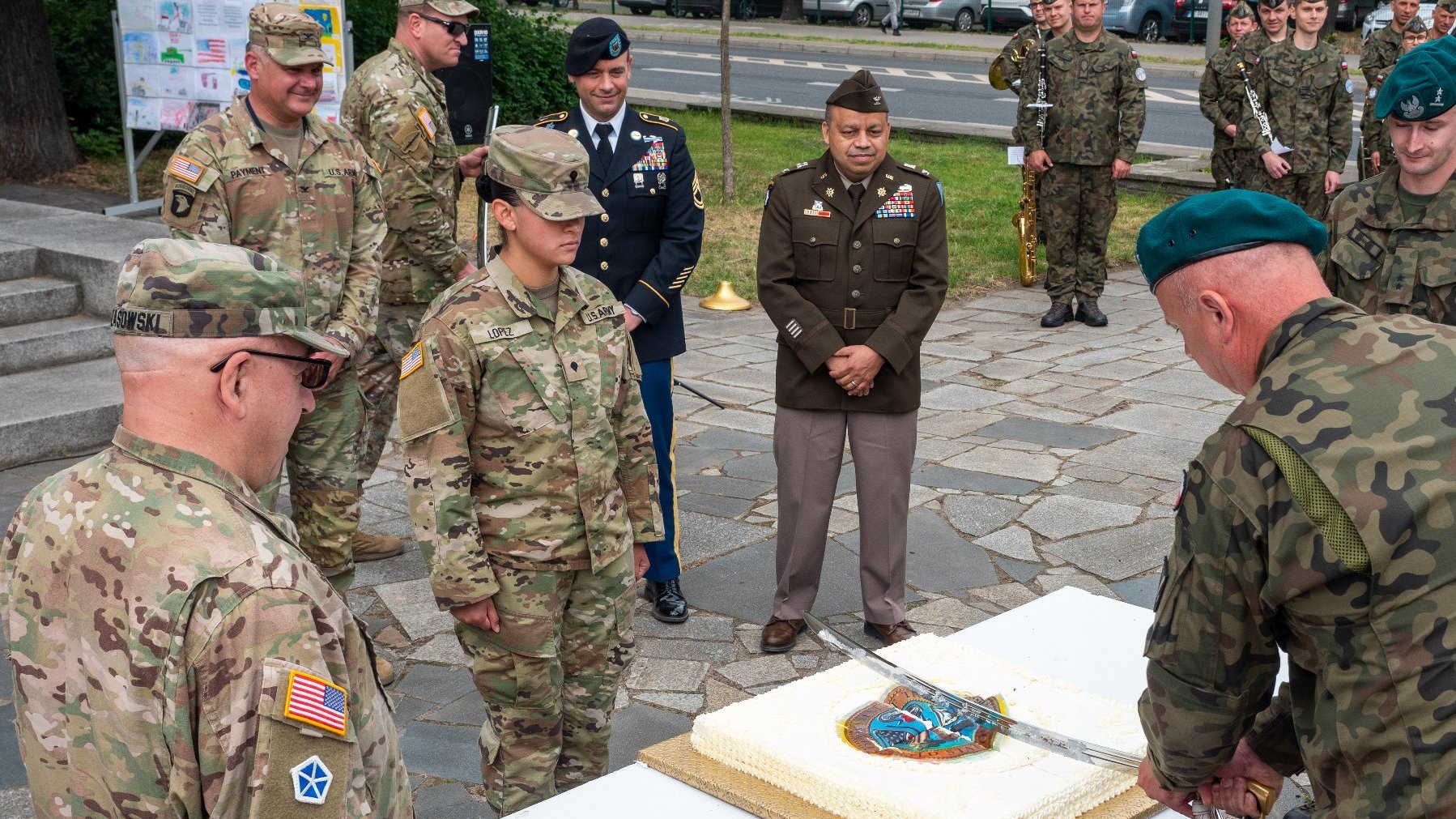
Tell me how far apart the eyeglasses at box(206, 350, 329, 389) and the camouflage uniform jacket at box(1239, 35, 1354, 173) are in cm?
946

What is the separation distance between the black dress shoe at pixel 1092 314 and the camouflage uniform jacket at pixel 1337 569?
7.78m

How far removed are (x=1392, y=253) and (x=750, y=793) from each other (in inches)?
116

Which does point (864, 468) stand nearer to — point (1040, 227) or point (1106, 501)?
point (1106, 501)

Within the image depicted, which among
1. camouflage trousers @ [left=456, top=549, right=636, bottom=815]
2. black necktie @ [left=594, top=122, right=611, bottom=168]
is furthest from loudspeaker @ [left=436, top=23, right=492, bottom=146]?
camouflage trousers @ [left=456, top=549, right=636, bottom=815]

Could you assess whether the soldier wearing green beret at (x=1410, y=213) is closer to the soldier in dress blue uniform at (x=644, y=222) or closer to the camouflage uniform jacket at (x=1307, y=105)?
the soldier in dress blue uniform at (x=644, y=222)

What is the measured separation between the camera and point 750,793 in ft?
9.04

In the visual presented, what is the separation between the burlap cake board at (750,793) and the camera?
2703mm

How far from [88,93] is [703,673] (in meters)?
11.0

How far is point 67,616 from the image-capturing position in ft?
6.28

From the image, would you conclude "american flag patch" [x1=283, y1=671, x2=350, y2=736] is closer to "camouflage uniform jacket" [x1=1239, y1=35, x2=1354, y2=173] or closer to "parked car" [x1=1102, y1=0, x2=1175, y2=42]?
"camouflage uniform jacket" [x1=1239, y1=35, x2=1354, y2=173]

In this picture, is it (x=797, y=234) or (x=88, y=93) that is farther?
(x=88, y=93)

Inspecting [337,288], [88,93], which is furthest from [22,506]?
[88,93]

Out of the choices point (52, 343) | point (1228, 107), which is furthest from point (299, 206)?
point (1228, 107)

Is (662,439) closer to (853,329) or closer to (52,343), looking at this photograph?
(853,329)
